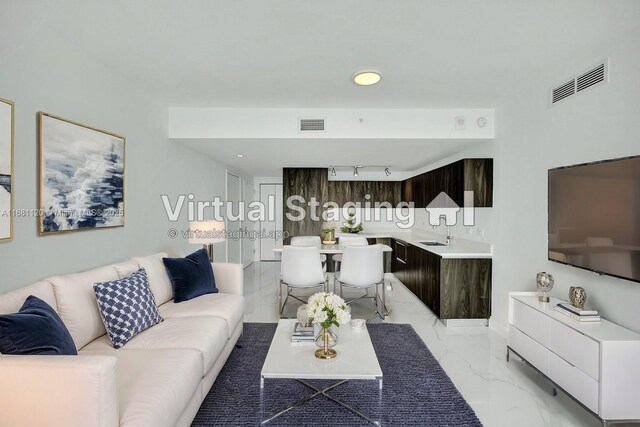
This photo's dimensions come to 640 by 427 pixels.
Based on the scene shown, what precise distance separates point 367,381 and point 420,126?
275cm

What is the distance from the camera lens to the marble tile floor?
6.63 ft

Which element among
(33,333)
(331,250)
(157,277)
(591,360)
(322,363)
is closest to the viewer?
(33,333)

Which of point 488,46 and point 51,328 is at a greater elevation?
point 488,46

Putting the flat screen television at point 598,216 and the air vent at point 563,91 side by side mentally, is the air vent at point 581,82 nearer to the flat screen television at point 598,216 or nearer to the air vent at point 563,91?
the air vent at point 563,91

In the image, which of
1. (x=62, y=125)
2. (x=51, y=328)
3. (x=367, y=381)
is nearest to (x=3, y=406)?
→ (x=51, y=328)

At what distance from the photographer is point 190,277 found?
2855 millimetres

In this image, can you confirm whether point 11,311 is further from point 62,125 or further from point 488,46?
point 488,46

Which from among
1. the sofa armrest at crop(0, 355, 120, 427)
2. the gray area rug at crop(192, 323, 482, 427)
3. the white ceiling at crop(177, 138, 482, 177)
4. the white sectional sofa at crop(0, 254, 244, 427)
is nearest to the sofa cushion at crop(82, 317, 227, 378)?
the white sectional sofa at crop(0, 254, 244, 427)

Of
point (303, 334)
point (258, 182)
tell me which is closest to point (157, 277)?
point (303, 334)

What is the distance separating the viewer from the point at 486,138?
353cm

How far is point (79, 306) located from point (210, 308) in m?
0.92

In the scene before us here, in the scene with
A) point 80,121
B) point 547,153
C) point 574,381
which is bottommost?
point 574,381

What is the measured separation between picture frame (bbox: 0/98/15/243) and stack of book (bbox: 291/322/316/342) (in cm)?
186

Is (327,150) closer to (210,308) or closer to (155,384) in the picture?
(210,308)
